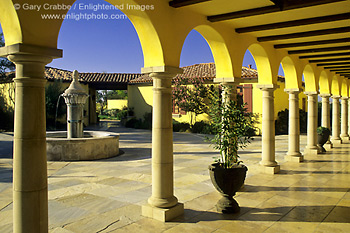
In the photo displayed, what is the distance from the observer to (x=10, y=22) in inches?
136

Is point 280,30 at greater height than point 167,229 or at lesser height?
greater

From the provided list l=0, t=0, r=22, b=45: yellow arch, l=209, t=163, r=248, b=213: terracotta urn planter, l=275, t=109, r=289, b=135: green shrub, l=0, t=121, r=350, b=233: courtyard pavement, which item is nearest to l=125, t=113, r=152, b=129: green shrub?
l=275, t=109, r=289, b=135: green shrub

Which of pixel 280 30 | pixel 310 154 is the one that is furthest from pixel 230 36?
pixel 310 154

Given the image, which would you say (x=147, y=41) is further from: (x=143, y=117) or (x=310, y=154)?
(x=143, y=117)

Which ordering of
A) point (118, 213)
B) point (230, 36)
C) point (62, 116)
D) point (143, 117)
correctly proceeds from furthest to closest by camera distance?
point (143, 117) → point (62, 116) → point (230, 36) → point (118, 213)

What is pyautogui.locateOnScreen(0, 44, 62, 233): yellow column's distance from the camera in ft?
11.5

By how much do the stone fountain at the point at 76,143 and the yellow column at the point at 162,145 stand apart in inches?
253

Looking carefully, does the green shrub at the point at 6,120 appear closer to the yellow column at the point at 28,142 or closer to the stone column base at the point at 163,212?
the stone column base at the point at 163,212

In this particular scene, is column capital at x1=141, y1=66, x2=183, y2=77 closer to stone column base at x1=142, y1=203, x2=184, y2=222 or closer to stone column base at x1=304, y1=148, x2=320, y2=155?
stone column base at x1=142, y1=203, x2=184, y2=222

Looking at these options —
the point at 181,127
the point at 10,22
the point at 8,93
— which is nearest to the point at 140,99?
the point at 181,127

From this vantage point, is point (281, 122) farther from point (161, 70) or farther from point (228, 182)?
point (161, 70)

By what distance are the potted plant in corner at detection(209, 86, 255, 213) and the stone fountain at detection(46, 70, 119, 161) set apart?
661cm

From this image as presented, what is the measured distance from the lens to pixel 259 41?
836 cm

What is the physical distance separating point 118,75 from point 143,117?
6.43 metres
